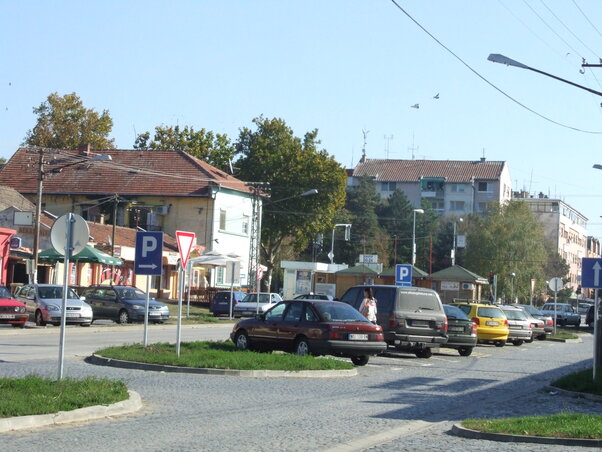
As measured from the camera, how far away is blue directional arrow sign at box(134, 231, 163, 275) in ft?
69.5

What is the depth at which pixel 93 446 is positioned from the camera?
34.7ft

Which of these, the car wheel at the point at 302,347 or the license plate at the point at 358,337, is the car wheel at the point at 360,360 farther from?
the car wheel at the point at 302,347

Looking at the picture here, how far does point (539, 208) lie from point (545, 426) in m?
123

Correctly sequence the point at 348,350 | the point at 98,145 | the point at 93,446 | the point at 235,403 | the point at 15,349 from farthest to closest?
the point at 98,145 < the point at 15,349 < the point at 348,350 < the point at 235,403 < the point at 93,446

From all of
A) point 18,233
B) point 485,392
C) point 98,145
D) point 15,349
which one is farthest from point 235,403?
point 98,145

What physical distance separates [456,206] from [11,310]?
96.3 metres

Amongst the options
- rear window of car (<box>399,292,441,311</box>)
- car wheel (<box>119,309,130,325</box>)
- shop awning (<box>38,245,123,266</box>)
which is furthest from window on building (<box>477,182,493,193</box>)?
rear window of car (<box>399,292,441,311</box>)

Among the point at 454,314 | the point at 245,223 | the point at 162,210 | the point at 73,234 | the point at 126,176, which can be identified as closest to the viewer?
the point at 73,234

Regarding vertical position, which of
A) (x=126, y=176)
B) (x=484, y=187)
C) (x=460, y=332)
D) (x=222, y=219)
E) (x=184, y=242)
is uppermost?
(x=484, y=187)

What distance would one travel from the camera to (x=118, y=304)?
42.2 m

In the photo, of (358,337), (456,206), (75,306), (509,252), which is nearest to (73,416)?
(358,337)

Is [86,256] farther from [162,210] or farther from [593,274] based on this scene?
[593,274]

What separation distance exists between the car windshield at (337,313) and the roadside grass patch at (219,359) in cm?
150

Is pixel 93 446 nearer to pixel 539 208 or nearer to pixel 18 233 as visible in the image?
pixel 18 233
